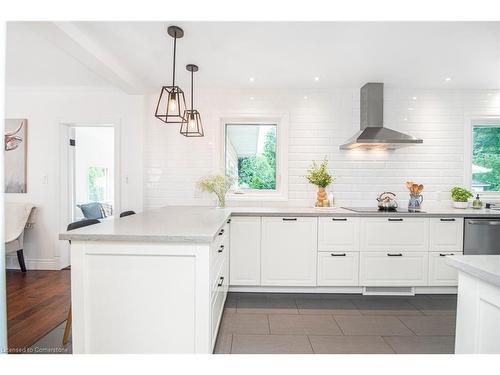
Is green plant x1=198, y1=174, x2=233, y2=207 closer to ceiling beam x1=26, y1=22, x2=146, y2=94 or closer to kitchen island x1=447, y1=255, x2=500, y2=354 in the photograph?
ceiling beam x1=26, y1=22, x2=146, y2=94

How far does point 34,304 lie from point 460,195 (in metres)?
4.74

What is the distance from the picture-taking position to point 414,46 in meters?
2.47

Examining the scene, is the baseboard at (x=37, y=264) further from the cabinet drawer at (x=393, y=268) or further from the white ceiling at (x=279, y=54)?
the cabinet drawer at (x=393, y=268)

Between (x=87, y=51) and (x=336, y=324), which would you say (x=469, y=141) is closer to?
(x=336, y=324)

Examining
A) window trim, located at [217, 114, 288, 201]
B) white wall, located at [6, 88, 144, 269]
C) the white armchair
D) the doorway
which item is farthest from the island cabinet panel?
the doorway

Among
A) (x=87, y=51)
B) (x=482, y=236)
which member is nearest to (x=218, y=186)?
(x=87, y=51)

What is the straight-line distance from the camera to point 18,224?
354 centimetres

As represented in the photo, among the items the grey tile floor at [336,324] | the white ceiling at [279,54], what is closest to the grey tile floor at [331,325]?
the grey tile floor at [336,324]

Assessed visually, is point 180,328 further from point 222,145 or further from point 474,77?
point 474,77

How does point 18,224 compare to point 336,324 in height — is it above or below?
above

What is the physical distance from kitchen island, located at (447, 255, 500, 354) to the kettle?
7.47ft
